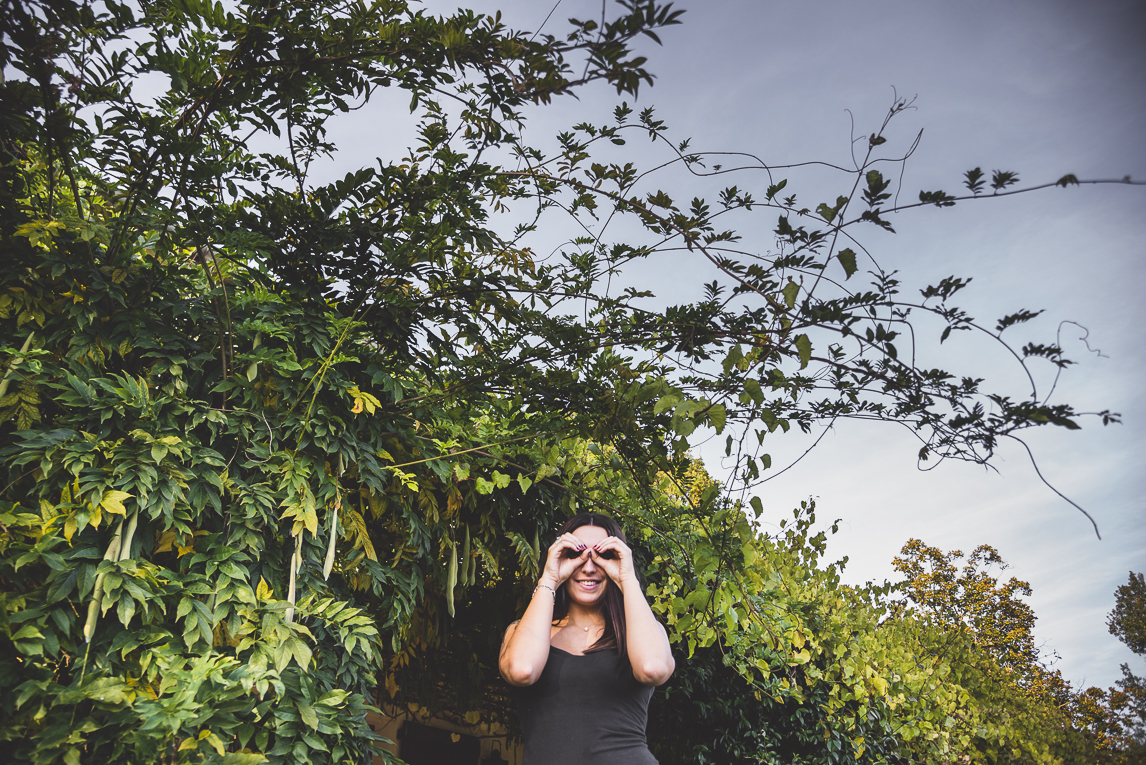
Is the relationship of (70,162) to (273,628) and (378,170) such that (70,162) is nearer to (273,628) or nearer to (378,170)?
(378,170)

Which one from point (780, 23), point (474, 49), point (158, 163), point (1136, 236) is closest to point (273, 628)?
point (158, 163)

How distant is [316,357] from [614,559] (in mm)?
1090

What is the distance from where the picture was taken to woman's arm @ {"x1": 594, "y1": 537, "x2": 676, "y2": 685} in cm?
170

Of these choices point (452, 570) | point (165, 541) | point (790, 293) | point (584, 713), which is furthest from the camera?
point (452, 570)

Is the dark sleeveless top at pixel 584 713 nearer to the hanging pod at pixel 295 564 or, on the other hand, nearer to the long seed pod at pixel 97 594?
the hanging pod at pixel 295 564

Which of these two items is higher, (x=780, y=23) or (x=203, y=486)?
(x=780, y=23)

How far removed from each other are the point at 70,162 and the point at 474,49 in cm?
104

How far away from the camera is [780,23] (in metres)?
1.87

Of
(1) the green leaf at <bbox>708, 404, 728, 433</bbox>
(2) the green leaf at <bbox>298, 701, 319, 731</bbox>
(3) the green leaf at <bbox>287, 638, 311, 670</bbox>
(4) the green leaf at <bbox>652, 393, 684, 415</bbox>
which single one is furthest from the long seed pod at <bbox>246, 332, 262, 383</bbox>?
(1) the green leaf at <bbox>708, 404, 728, 433</bbox>

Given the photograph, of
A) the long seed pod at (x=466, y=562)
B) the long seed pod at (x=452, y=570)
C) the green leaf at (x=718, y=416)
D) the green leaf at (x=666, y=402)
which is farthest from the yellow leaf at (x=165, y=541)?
the green leaf at (x=718, y=416)

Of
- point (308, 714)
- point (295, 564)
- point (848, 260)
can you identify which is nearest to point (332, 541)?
point (295, 564)

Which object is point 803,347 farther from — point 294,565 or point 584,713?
point 294,565

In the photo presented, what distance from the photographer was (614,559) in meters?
1.95

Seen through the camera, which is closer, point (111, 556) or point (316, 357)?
point (111, 556)
